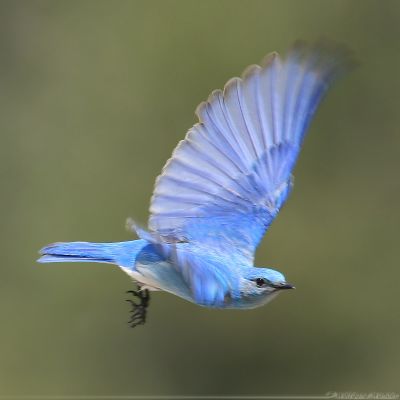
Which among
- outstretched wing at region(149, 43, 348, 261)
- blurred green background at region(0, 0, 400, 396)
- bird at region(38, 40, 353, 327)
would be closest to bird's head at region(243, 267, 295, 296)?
bird at region(38, 40, 353, 327)

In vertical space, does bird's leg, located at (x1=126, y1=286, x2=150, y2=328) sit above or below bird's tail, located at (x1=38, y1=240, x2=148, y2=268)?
below

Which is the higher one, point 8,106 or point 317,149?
point 8,106

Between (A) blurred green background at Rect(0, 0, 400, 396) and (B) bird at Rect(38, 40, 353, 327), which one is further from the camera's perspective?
(A) blurred green background at Rect(0, 0, 400, 396)

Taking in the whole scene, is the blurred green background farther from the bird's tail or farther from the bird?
the bird's tail

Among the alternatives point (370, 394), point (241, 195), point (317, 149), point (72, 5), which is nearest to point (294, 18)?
point (317, 149)

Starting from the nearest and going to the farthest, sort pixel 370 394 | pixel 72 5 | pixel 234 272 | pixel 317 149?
pixel 234 272, pixel 370 394, pixel 317 149, pixel 72 5

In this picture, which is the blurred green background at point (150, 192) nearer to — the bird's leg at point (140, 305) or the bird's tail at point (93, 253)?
the bird's leg at point (140, 305)

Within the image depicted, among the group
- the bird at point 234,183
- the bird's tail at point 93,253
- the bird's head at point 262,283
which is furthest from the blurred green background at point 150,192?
the bird's head at point 262,283

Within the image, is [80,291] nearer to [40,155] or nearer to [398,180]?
[40,155]

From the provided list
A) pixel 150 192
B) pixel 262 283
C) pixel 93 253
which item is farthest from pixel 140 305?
pixel 150 192
